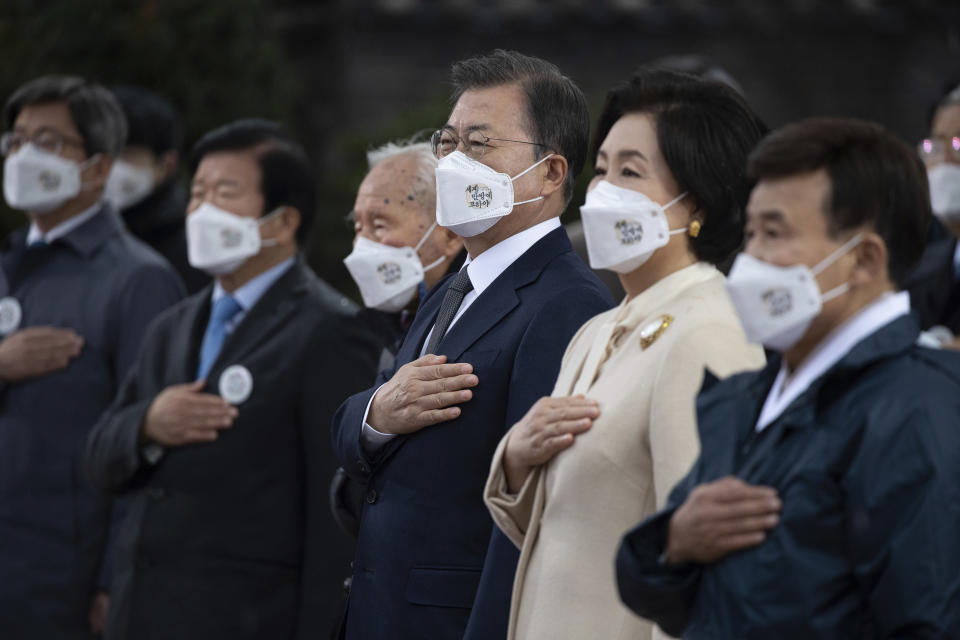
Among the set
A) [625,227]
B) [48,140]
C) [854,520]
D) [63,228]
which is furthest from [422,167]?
[854,520]

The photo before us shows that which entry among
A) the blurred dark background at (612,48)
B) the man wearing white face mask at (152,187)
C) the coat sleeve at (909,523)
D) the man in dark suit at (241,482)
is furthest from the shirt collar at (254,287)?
the blurred dark background at (612,48)

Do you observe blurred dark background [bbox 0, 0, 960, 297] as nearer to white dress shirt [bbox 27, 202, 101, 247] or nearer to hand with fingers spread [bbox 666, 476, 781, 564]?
white dress shirt [bbox 27, 202, 101, 247]

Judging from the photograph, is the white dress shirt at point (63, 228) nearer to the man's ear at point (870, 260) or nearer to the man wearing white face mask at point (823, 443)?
the man wearing white face mask at point (823, 443)

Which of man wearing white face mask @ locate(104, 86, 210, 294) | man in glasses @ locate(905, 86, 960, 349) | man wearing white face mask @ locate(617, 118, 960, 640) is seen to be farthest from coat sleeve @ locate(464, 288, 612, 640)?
man wearing white face mask @ locate(104, 86, 210, 294)

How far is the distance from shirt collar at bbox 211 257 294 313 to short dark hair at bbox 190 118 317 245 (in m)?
0.18

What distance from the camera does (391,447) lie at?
151 inches

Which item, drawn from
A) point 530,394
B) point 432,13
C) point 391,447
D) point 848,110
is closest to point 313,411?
point 391,447

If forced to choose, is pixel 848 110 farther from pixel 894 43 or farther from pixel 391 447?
pixel 391 447

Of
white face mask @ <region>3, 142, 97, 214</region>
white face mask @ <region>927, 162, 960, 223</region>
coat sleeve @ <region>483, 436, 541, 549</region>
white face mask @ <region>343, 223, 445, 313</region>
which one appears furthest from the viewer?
white face mask @ <region>3, 142, 97, 214</region>

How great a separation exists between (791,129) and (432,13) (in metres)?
11.9

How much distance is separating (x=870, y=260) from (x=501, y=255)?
4.42ft

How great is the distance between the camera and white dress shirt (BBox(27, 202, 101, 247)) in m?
6.29

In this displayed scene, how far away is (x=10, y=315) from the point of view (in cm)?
616

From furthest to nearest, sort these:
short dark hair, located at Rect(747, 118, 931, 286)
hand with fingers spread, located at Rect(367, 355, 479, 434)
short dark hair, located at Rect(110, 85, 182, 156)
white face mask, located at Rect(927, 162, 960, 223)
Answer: short dark hair, located at Rect(110, 85, 182, 156)
white face mask, located at Rect(927, 162, 960, 223)
hand with fingers spread, located at Rect(367, 355, 479, 434)
short dark hair, located at Rect(747, 118, 931, 286)
